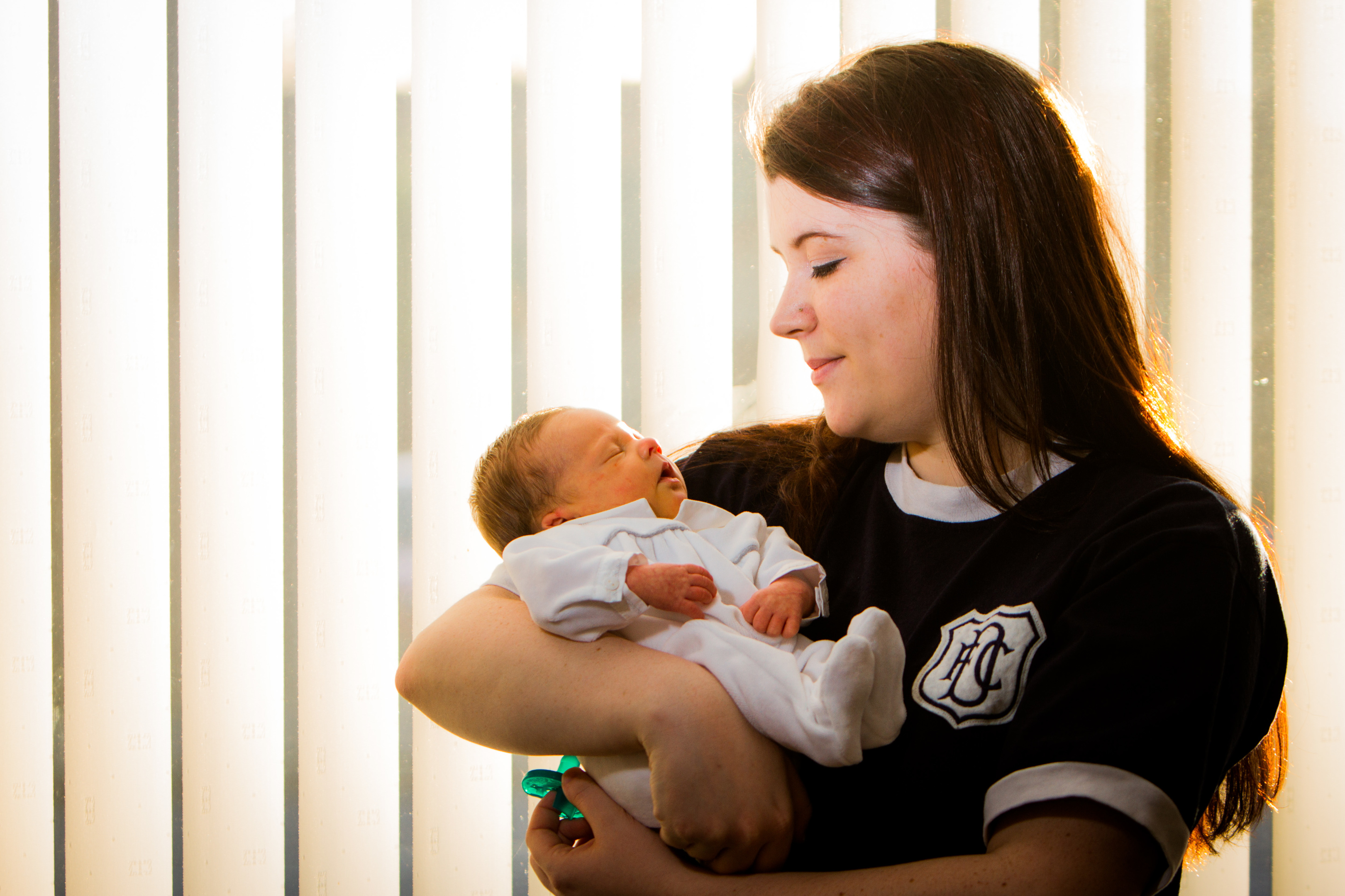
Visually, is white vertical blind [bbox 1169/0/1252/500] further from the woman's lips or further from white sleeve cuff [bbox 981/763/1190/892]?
white sleeve cuff [bbox 981/763/1190/892]

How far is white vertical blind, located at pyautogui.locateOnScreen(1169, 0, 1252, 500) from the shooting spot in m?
1.68

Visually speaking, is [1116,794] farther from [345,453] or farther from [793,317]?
[345,453]

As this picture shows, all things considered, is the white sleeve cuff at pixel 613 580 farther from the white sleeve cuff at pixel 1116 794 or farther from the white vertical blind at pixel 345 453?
the white vertical blind at pixel 345 453

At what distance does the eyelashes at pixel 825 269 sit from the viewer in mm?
1001

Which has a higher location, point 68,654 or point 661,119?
point 661,119

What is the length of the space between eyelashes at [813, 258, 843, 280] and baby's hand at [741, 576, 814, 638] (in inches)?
14.1

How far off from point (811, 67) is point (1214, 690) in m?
1.35

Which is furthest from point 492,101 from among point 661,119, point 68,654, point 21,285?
point 68,654

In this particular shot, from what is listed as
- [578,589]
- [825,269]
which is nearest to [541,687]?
[578,589]

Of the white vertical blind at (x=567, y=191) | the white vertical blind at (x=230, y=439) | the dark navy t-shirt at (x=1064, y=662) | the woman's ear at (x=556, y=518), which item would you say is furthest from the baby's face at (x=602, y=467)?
the white vertical blind at (x=230, y=439)

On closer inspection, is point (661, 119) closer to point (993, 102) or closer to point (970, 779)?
point (993, 102)

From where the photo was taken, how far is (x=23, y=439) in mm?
1636

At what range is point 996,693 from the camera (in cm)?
82

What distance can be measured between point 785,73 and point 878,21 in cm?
21
